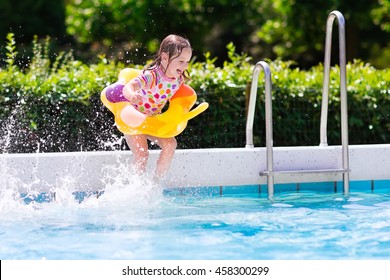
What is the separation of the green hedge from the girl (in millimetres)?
1115

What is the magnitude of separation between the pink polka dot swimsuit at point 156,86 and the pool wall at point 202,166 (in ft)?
1.37

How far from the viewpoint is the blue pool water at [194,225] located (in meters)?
3.80

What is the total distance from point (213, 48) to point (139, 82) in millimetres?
13937

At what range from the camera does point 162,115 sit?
5.41 meters

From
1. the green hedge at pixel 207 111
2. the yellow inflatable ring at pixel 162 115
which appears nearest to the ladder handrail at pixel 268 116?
the yellow inflatable ring at pixel 162 115

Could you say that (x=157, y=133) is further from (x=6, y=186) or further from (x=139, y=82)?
(x=6, y=186)

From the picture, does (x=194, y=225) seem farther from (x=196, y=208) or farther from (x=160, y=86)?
(x=160, y=86)

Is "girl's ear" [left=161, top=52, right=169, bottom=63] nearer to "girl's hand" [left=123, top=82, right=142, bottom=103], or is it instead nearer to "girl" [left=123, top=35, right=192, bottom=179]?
"girl" [left=123, top=35, right=192, bottom=179]

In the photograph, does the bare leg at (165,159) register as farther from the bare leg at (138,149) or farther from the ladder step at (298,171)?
the ladder step at (298,171)

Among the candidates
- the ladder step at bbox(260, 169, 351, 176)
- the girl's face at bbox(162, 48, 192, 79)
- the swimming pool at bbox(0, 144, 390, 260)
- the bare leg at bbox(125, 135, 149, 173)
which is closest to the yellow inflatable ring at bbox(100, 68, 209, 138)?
the bare leg at bbox(125, 135, 149, 173)

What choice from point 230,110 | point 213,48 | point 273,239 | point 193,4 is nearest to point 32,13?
point 193,4

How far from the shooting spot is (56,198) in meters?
5.35

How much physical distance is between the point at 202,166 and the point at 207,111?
1.45 m

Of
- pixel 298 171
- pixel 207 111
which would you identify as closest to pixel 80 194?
pixel 298 171
